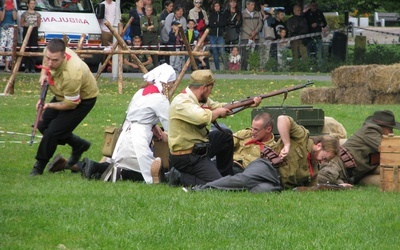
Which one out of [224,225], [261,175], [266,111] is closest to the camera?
[224,225]

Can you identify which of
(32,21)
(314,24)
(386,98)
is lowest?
(386,98)

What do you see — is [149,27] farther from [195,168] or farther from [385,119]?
[195,168]

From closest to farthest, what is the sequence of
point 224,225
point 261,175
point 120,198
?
point 224,225 → point 120,198 → point 261,175

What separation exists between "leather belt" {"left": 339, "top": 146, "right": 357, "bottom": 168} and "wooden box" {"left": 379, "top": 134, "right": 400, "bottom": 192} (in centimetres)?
70

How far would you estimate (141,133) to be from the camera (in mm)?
12625

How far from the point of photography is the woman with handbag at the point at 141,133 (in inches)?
491

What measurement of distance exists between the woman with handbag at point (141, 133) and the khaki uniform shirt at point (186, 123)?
0.56m

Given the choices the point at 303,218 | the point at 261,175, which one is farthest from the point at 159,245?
the point at 261,175

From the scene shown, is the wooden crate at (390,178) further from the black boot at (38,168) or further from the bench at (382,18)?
the bench at (382,18)

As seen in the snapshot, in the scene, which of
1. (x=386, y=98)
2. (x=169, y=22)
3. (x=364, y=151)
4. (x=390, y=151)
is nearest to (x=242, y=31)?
(x=169, y=22)

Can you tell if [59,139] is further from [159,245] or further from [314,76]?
[314,76]

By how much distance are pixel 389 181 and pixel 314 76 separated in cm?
1812

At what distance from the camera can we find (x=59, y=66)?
1241 centimetres

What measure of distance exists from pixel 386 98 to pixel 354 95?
727 mm
